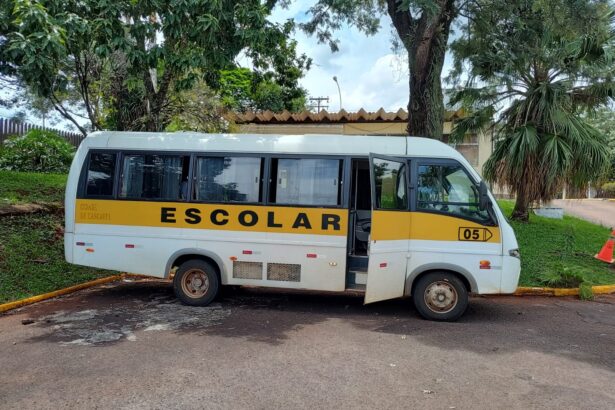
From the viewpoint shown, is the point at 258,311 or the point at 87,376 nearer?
the point at 87,376

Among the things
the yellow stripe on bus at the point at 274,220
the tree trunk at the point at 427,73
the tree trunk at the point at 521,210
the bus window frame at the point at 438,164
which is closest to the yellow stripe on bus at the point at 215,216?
the yellow stripe on bus at the point at 274,220

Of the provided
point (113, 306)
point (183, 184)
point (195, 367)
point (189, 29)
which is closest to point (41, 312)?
point (113, 306)

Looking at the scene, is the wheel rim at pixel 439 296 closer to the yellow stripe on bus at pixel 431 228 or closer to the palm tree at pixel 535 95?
the yellow stripe on bus at pixel 431 228

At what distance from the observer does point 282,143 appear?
748cm

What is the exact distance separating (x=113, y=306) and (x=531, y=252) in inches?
359

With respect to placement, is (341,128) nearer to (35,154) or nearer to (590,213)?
(35,154)

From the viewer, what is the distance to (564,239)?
1257 centimetres

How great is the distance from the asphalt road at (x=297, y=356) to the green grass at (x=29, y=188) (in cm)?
482

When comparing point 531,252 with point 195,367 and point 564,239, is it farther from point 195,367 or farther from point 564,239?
point 195,367

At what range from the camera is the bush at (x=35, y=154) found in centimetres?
1513

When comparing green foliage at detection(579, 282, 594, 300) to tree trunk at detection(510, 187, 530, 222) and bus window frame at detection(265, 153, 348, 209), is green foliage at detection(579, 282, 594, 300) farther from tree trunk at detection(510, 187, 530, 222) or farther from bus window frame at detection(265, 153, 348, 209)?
bus window frame at detection(265, 153, 348, 209)

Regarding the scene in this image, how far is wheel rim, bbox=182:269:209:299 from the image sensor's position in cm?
763

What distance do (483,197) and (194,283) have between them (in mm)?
4512

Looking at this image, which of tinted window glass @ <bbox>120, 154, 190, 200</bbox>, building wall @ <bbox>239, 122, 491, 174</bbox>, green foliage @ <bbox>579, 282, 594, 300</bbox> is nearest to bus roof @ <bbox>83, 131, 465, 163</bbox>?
tinted window glass @ <bbox>120, 154, 190, 200</bbox>
